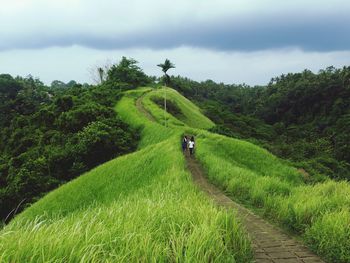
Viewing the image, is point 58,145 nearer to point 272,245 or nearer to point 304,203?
point 304,203

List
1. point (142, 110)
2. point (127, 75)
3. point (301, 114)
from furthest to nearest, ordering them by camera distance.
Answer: point (301, 114) → point (127, 75) → point (142, 110)

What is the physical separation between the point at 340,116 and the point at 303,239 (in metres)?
79.0

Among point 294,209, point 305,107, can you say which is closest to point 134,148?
point 294,209

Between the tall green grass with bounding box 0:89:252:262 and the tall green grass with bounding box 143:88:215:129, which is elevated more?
the tall green grass with bounding box 0:89:252:262

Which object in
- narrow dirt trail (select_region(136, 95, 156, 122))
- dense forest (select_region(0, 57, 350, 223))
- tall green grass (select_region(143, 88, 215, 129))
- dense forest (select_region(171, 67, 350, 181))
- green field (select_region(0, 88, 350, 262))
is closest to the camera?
green field (select_region(0, 88, 350, 262))

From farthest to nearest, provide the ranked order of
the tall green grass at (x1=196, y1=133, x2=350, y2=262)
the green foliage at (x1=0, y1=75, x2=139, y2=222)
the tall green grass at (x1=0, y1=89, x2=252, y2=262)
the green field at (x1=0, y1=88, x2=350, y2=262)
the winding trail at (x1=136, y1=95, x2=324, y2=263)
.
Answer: the green foliage at (x1=0, y1=75, x2=139, y2=222) → the tall green grass at (x1=196, y1=133, x2=350, y2=262) → the winding trail at (x1=136, y1=95, x2=324, y2=263) → the green field at (x1=0, y1=88, x2=350, y2=262) → the tall green grass at (x1=0, y1=89, x2=252, y2=262)

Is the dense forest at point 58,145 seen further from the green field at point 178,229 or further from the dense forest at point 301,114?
the dense forest at point 301,114

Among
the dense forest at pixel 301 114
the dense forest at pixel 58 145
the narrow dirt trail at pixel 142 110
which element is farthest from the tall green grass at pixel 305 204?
the dense forest at pixel 301 114

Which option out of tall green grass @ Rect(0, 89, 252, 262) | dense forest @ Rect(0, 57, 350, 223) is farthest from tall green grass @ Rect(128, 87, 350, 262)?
dense forest @ Rect(0, 57, 350, 223)

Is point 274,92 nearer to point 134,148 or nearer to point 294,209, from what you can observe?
point 134,148

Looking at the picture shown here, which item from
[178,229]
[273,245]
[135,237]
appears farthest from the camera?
[273,245]

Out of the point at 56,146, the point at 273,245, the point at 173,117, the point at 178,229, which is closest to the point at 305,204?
the point at 273,245

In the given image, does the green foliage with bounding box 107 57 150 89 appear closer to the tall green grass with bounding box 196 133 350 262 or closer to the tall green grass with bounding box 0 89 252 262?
the tall green grass with bounding box 196 133 350 262

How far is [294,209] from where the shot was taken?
26.5ft
